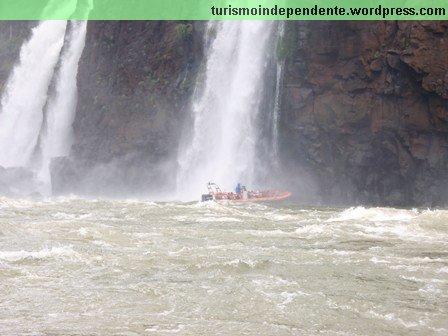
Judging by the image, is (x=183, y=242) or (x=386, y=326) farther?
(x=183, y=242)

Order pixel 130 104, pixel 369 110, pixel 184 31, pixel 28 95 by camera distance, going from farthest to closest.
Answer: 1. pixel 28 95
2. pixel 130 104
3. pixel 184 31
4. pixel 369 110

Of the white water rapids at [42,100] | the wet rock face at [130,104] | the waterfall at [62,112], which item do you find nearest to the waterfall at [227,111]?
the wet rock face at [130,104]

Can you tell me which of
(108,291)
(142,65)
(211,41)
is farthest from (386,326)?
(142,65)

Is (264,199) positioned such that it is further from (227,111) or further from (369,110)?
(227,111)

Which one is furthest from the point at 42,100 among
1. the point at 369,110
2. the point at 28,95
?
the point at 369,110

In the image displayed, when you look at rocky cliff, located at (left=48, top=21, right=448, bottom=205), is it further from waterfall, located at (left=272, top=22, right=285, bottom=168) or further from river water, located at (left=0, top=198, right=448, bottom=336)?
river water, located at (left=0, top=198, right=448, bottom=336)

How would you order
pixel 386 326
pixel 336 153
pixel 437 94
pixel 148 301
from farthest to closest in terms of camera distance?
pixel 336 153, pixel 437 94, pixel 148 301, pixel 386 326

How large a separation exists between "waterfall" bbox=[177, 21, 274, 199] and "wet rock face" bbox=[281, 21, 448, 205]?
2.93 m

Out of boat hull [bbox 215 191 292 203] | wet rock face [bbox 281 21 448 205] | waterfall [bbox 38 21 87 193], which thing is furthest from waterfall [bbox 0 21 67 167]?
boat hull [bbox 215 191 292 203]

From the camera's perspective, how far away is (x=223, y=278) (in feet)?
48.7

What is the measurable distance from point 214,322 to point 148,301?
178cm

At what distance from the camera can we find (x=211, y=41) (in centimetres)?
4988

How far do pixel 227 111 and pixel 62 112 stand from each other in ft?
69.4

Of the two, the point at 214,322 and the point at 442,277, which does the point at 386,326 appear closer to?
the point at 214,322
